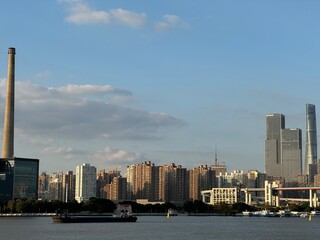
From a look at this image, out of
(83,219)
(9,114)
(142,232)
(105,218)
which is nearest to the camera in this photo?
(142,232)

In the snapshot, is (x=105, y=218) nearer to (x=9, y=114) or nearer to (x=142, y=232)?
(x=142, y=232)

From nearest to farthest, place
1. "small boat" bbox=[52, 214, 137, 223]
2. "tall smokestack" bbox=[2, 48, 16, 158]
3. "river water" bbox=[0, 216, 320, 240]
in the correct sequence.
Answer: "river water" bbox=[0, 216, 320, 240] < "small boat" bbox=[52, 214, 137, 223] < "tall smokestack" bbox=[2, 48, 16, 158]

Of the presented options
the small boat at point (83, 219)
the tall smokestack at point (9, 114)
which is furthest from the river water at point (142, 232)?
the tall smokestack at point (9, 114)

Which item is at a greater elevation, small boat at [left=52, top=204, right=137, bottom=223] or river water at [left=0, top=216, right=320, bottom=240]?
small boat at [left=52, top=204, right=137, bottom=223]

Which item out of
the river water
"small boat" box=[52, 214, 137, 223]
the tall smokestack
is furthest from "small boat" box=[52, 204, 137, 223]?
the tall smokestack

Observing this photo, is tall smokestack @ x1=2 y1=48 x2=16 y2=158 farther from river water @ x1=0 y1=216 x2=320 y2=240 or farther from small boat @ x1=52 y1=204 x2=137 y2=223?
river water @ x1=0 y1=216 x2=320 y2=240

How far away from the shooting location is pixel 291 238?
197 ft

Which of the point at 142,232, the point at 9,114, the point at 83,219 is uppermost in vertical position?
the point at 9,114

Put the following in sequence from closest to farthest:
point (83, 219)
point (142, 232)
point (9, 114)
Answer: point (142, 232) → point (83, 219) → point (9, 114)

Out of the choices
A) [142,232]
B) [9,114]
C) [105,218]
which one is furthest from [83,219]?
[9,114]

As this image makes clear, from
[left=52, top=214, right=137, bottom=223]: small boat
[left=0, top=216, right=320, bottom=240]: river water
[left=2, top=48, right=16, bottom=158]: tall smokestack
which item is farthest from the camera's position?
[left=2, top=48, right=16, bottom=158]: tall smokestack

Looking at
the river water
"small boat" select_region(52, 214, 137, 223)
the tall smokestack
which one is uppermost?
the tall smokestack

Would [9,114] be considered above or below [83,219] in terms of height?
above

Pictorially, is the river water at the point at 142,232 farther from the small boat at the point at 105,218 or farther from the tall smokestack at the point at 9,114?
the tall smokestack at the point at 9,114
